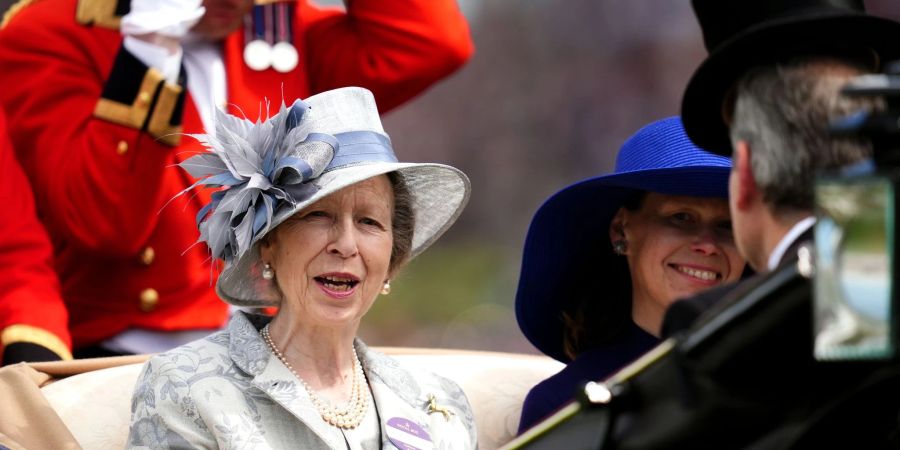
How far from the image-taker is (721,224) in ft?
11.7

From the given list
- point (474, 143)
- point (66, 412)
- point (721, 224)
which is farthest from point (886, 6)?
point (66, 412)

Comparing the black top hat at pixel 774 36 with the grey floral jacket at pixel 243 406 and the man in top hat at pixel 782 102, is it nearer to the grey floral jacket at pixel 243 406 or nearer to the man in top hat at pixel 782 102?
the man in top hat at pixel 782 102

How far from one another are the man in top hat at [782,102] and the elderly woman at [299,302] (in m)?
1.14

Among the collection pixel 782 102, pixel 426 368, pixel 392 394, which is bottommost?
pixel 426 368

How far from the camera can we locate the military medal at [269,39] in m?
4.09

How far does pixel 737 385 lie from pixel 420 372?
1.64m

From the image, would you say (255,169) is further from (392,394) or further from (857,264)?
(857,264)

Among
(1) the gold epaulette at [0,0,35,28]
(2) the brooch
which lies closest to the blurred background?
(1) the gold epaulette at [0,0,35,28]

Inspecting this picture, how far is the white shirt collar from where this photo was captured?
6.79 feet

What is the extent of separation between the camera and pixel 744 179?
2166 mm

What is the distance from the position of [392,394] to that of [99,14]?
1.42 meters

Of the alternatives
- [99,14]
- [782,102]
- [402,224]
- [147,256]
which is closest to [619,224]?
[402,224]

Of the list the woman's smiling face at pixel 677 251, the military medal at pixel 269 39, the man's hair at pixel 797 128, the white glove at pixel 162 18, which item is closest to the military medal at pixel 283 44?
the military medal at pixel 269 39

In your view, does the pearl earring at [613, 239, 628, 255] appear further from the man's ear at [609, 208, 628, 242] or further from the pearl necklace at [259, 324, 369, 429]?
the pearl necklace at [259, 324, 369, 429]
